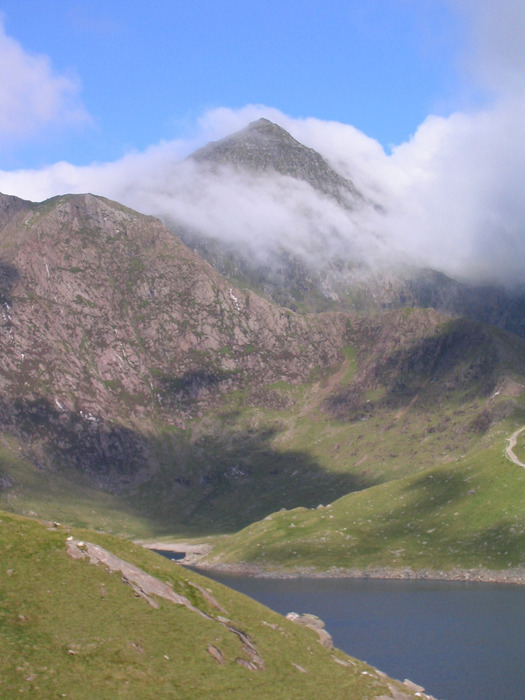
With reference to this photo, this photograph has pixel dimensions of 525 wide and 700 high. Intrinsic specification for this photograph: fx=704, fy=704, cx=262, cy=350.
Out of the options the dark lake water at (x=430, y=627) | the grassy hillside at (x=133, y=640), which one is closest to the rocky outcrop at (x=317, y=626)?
the grassy hillside at (x=133, y=640)

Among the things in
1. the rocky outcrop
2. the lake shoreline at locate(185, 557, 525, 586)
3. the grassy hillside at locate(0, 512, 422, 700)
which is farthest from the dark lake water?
the grassy hillside at locate(0, 512, 422, 700)

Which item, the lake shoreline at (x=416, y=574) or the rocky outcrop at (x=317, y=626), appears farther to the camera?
the lake shoreline at (x=416, y=574)

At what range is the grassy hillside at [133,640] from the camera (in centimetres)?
4188

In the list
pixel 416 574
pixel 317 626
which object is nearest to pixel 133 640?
pixel 317 626

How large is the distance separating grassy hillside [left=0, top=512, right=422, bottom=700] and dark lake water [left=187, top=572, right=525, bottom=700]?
35.3 meters

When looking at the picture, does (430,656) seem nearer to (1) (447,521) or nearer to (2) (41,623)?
(2) (41,623)

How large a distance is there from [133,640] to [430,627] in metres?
85.5

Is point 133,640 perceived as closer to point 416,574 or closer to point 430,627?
point 430,627

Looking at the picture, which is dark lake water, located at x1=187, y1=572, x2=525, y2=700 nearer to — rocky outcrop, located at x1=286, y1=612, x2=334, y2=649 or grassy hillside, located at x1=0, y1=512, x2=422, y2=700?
rocky outcrop, located at x1=286, y1=612, x2=334, y2=649

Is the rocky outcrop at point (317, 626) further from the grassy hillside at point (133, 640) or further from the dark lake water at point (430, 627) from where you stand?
the dark lake water at point (430, 627)

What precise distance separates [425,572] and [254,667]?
5443 inches

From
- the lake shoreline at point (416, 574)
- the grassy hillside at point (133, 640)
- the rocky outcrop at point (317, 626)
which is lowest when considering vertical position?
the lake shoreline at point (416, 574)

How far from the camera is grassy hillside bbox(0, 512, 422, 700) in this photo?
41.9 m

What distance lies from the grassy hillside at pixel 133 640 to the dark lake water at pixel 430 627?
3528 centimetres
